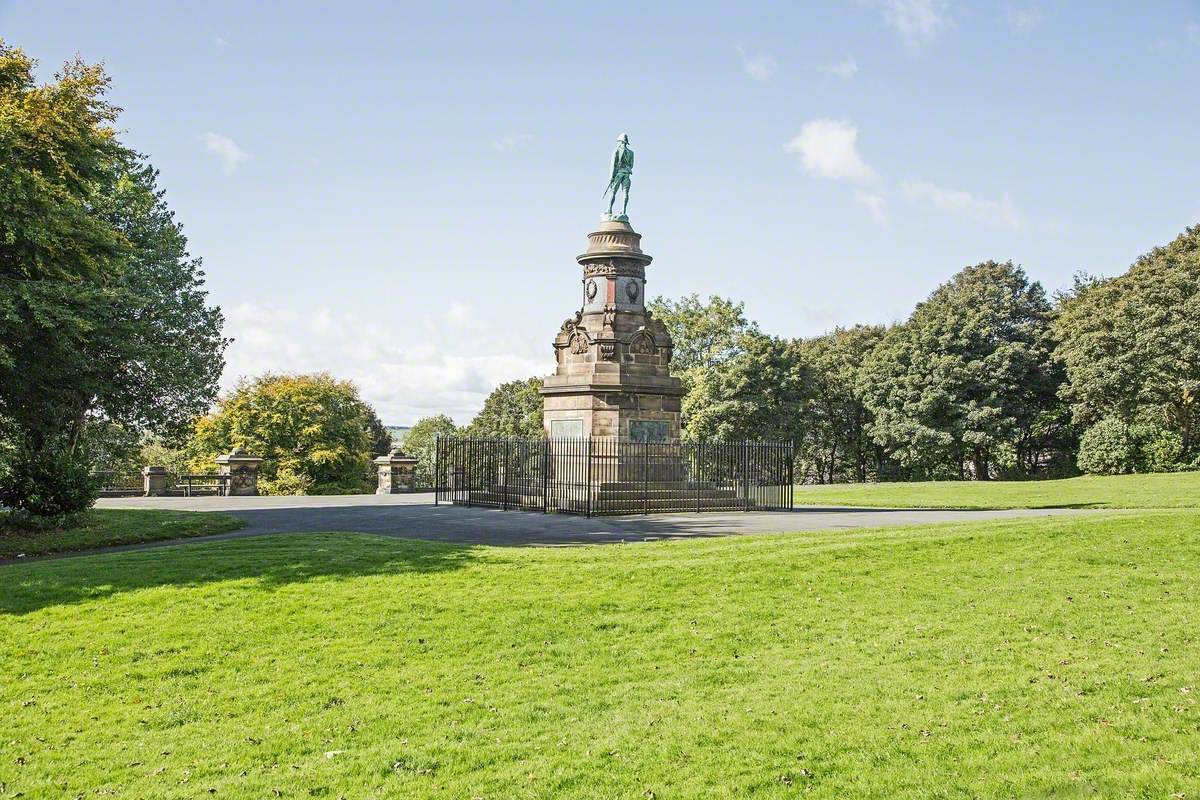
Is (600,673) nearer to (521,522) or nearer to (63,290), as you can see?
(521,522)

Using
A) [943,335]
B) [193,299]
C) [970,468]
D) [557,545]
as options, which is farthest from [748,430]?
[557,545]

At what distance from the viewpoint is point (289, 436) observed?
47.2 metres

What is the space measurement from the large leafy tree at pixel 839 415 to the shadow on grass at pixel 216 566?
44836 millimetres

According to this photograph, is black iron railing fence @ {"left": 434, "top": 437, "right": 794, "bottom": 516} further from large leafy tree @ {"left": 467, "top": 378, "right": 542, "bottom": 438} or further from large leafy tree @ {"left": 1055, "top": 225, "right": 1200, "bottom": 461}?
large leafy tree @ {"left": 467, "top": 378, "right": 542, "bottom": 438}

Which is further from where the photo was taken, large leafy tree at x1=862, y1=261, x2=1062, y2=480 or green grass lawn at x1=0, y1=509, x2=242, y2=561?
large leafy tree at x1=862, y1=261, x2=1062, y2=480

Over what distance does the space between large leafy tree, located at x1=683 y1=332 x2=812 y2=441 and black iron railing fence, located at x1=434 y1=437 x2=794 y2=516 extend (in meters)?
22.2

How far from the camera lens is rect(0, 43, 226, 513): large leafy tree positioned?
16.3 meters

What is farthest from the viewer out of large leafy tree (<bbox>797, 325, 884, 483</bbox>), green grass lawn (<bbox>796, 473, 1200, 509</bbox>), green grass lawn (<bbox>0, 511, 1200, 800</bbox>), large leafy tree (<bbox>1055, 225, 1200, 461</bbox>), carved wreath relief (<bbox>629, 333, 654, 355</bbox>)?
large leafy tree (<bbox>797, 325, 884, 483</bbox>)

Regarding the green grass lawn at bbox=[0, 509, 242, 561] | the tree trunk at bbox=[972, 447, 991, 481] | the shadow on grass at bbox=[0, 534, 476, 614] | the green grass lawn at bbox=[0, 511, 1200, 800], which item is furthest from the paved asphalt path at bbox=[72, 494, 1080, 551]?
the tree trunk at bbox=[972, 447, 991, 481]

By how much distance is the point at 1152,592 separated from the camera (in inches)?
519

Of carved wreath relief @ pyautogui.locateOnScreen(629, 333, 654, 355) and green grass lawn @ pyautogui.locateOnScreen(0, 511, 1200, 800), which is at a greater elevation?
carved wreath relief @ pyautogui.locateOnScreen(629, 333, 654, 355)

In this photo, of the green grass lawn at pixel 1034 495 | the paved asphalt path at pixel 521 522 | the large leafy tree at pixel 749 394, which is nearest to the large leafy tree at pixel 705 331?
the large leafy tree at pixel 749 394

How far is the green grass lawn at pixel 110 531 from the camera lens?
17.1 metres

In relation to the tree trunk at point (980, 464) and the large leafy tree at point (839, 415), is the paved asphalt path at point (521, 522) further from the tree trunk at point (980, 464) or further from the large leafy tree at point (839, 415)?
the large leafy tree at point (839, 415)
